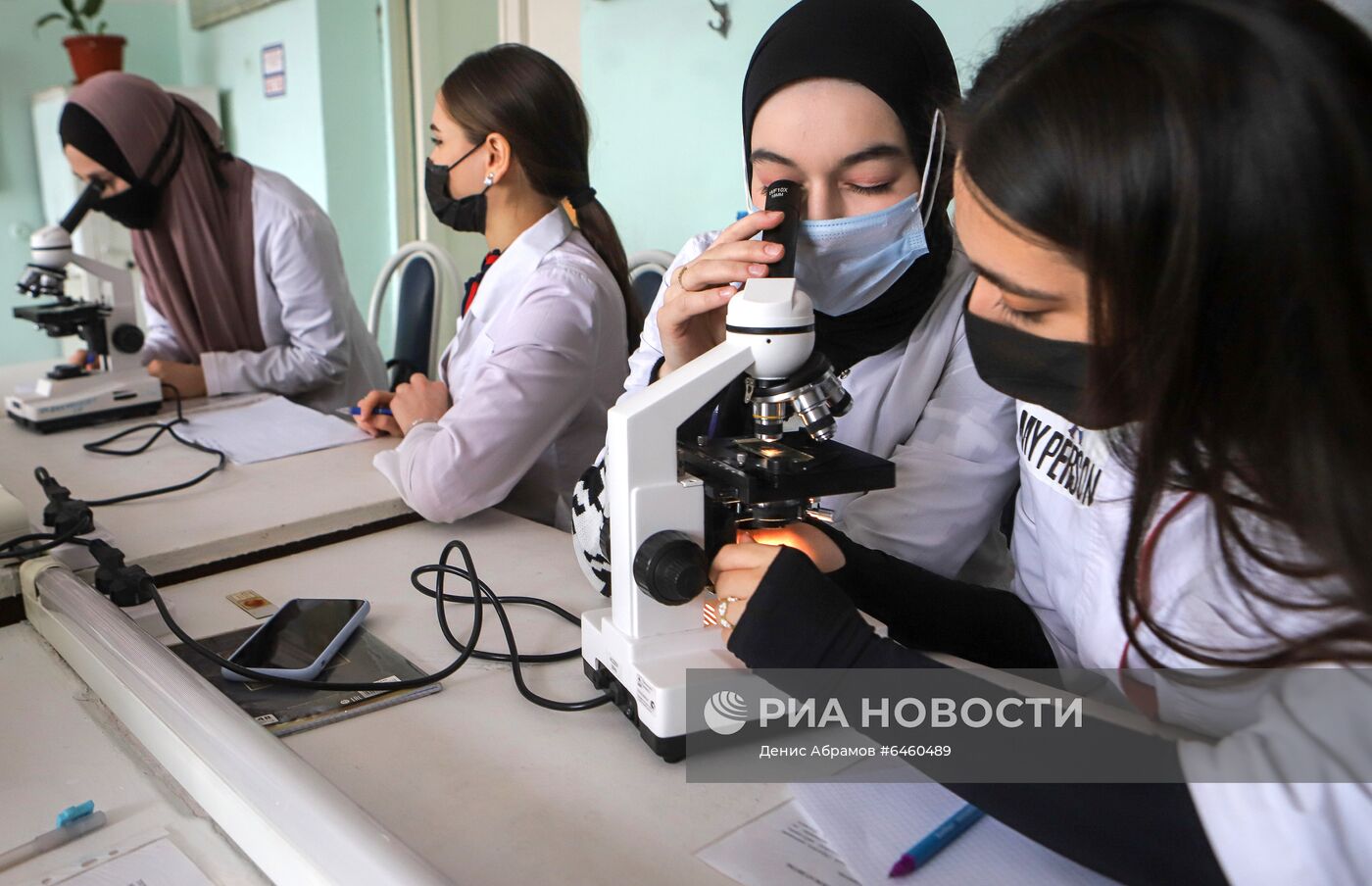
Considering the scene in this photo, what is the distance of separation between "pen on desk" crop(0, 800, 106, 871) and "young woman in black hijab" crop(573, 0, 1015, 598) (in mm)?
521

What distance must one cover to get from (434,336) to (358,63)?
2.09 metres

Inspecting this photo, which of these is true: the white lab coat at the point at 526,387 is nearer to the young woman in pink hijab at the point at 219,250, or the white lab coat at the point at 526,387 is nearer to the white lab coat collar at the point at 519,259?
the white lab coat collar at the point at 519,259

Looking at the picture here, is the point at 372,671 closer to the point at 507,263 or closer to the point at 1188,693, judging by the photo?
the point at 1188,693

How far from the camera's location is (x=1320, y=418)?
610mm

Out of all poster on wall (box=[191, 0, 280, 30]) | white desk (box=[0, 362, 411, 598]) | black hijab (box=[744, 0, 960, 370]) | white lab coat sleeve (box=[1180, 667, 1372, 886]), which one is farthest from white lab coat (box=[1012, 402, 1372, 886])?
poster on wall (box=[191, 0, 280, 30])

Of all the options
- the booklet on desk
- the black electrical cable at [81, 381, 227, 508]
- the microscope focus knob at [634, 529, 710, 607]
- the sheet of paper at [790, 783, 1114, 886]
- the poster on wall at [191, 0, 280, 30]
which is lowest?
the black electrical cable at [81, 381, 227, 508]

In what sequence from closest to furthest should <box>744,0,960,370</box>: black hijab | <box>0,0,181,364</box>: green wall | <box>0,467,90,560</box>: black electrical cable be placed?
1. <box>744,0,960,370</box>: black hijab
2. <box>0,467,90,560</box>: black electrical cable
3. <box>0,0,181,364</box>: green wall

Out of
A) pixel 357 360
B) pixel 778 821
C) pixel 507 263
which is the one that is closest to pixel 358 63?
pixel 357 360

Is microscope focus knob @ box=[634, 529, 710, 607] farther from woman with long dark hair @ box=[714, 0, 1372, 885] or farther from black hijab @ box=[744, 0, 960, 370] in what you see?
black hijab @ box=[744, 0, 960, 370]

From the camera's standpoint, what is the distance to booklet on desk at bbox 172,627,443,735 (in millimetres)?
895

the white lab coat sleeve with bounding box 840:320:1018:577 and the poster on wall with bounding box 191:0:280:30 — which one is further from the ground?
the poster on wall with bounding box 191:0:280:30

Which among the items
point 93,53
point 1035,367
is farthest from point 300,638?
point 93,53

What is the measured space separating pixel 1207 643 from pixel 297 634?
0.85 meters

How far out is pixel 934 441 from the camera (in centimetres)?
116
